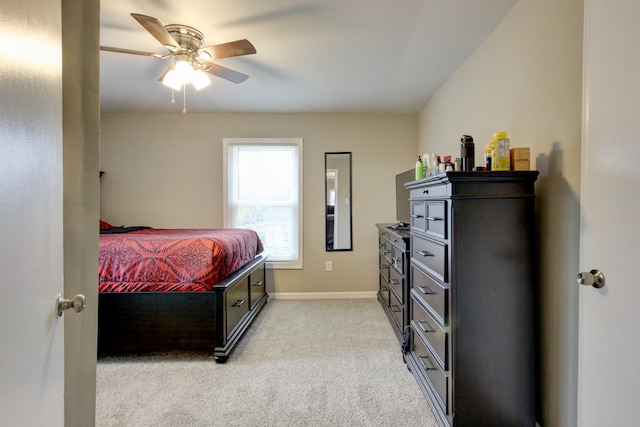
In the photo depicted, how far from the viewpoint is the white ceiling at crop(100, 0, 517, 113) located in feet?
6.02

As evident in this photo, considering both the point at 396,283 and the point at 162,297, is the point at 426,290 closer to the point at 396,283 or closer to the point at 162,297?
the point at 396,283

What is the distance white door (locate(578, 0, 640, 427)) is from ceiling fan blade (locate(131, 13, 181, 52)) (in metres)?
1.91

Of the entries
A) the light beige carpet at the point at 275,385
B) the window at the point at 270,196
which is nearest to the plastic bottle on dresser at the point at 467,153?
the light beige carpet at the point at 275,385

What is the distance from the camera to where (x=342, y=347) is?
2.55m

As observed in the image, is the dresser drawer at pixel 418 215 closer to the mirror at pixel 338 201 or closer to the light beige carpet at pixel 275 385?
the light beige carpet at pixel 275 385

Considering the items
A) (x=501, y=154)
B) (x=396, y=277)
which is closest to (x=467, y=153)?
(x=501, y=154)

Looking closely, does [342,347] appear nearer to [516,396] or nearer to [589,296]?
[516,396]

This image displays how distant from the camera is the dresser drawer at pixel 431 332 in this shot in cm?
152

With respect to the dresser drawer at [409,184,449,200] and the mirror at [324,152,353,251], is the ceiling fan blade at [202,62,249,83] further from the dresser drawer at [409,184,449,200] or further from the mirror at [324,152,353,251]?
the mirror at [324,152,353,251]

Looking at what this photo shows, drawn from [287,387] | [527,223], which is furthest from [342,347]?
[527,223]

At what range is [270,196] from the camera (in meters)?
3.93

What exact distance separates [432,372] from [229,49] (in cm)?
229

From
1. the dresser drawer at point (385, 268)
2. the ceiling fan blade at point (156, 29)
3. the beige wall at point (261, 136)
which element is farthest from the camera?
the beige wall at point (261, 136)

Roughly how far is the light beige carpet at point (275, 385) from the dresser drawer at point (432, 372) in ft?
0.54
